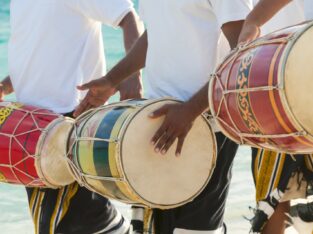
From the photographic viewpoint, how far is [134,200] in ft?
11.9

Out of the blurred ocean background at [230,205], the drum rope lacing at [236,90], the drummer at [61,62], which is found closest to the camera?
the drum rope lacing at [236,90]

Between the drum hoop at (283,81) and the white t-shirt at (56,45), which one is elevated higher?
the drum hoop at (283,81)

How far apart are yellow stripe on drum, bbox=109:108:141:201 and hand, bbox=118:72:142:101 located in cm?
58

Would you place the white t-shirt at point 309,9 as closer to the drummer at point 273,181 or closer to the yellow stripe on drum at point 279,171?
the drummer at point 273,181

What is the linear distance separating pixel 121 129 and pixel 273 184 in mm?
691

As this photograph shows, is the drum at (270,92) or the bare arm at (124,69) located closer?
the drum at (270,92)

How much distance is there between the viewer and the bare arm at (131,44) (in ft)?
13.8

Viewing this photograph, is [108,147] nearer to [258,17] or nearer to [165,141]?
[165,141]

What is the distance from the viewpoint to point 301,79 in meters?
2.96

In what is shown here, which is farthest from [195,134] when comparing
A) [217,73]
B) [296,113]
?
[296,113]

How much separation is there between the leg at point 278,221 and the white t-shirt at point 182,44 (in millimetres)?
595

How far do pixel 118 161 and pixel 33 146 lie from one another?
63cm

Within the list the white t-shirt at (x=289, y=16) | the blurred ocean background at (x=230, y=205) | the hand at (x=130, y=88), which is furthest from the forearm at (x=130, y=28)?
the blurred ocean background at (x=230, y=205)

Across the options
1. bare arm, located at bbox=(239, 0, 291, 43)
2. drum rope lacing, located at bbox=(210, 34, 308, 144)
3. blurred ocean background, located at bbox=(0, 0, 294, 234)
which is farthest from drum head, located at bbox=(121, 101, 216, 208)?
blurred ocean background, located at bbox=(0, 0, 294, 234)
